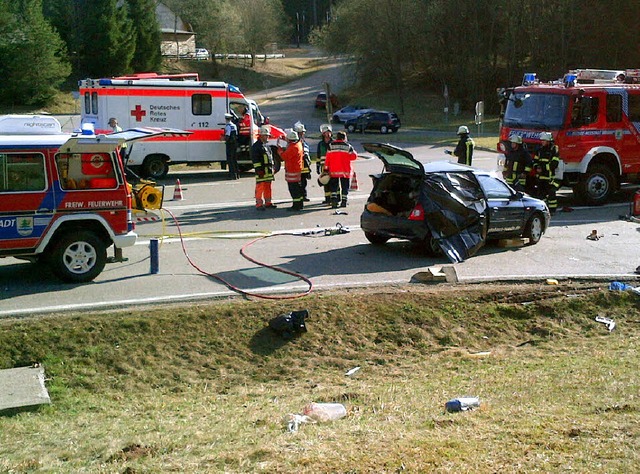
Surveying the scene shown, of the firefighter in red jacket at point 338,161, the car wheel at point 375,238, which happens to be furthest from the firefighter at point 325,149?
the car wheel at point 375,238

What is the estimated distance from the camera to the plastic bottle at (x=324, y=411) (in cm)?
724

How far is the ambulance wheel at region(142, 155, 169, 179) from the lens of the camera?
23900 millimetres

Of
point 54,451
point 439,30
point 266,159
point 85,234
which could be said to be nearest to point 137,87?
point 266,159

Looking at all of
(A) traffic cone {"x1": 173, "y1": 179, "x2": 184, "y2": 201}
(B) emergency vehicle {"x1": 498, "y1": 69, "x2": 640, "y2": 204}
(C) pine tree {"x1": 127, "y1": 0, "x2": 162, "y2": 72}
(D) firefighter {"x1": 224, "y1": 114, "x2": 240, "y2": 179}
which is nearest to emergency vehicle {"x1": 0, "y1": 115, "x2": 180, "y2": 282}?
(A) traffic cone {"x1": 173, "y1": 179, "x2": 184, "y2": 201}

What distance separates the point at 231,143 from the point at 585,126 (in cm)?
1014

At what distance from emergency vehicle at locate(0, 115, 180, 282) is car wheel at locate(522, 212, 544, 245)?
22.8 feet

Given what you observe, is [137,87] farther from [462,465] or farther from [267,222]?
[462,465]

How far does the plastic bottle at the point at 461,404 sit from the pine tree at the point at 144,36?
62452 mm

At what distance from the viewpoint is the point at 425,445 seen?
19.1 ft

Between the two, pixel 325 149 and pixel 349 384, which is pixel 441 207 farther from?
pixel 325 149

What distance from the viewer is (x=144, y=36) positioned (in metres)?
65.9

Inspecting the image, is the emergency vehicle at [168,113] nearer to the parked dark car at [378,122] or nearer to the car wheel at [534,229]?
the car wheel at [534,229]

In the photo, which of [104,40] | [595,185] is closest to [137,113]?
[595,185]

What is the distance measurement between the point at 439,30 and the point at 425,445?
188ft
